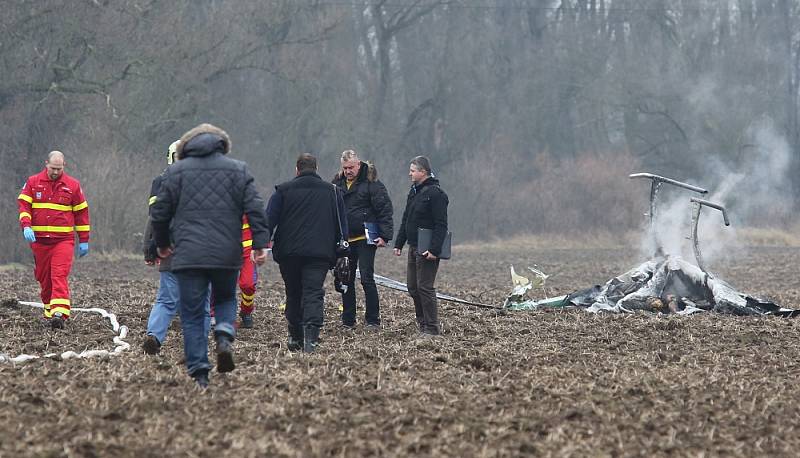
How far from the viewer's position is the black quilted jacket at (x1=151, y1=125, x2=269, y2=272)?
8.20 metres

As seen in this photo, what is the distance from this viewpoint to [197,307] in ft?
27.4

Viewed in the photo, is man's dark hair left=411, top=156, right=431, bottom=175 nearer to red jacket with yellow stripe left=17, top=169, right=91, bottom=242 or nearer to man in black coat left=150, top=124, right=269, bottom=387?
red jacket with yellow stripe left=17, top=169, right=91, bottom=242

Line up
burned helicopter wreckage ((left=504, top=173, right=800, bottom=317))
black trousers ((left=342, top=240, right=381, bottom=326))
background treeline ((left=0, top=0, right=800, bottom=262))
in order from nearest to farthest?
1. black trousers ((left=342, top=240, right=381, bottom=326))
2. burned helicopter wreckage ((left=504, top=173, right=800, bottom=317))
3. background treeline ((left=0, top=0, right=800, bottom=262))

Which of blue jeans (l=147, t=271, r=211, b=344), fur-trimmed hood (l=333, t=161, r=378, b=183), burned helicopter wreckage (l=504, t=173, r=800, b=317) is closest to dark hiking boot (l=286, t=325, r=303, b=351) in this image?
blue jeans (l=147, t=271, r=211, b=344)

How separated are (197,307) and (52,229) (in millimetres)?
4426

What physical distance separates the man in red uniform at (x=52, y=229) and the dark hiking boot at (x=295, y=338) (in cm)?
275

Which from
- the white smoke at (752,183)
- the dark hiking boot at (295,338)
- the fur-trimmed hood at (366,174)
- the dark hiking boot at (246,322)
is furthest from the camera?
the white smoke at (752,183)

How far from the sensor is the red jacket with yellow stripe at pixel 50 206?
12219 millimetres

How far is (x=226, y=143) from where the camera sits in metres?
8.56

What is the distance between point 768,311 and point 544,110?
41442 mm

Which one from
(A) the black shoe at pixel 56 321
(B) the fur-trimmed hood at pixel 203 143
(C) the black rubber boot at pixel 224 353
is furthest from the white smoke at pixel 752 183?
(C) the black rubber boot at pixel 224 353

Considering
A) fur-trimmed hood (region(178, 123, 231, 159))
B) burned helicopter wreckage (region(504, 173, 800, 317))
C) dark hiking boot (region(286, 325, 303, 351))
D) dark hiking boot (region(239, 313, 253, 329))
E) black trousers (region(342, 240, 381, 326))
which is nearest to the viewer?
fur-trimmed hood (region(178, 123, 231, 159))

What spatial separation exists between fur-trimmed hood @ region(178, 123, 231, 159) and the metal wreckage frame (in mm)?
6933

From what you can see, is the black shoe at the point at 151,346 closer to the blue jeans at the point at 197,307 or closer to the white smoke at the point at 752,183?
the blue jeans at the point at 197,307
